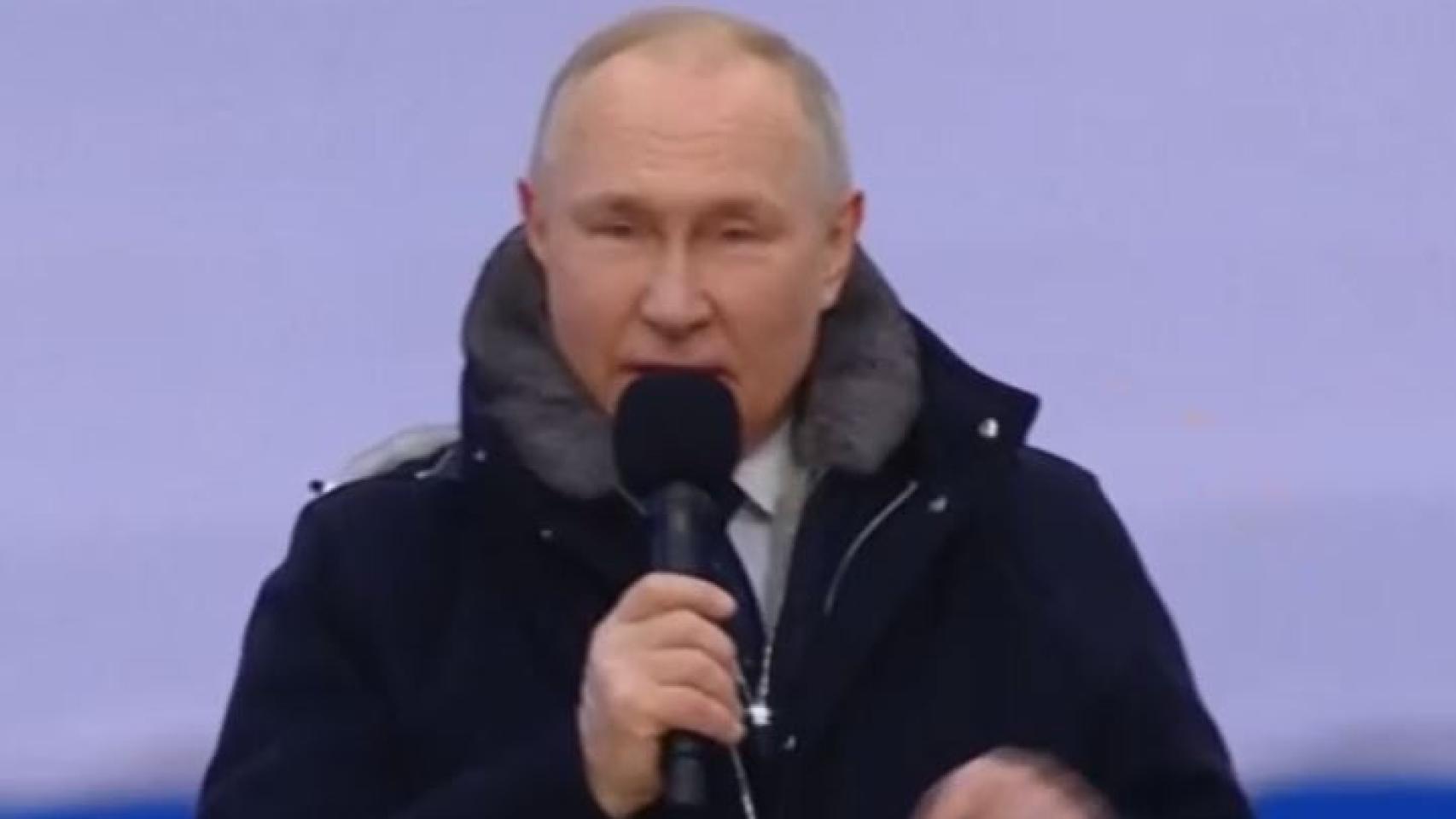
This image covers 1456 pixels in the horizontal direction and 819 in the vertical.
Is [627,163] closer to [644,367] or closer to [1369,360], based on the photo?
[644,367]

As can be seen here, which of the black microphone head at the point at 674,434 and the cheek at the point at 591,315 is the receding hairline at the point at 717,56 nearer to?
the cheek at the point at 591,315

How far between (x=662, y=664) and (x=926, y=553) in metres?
0.30

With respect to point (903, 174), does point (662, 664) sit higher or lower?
lower

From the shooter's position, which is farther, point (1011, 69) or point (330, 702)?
point (1011, 69)

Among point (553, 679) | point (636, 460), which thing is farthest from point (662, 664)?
point (553, 679)

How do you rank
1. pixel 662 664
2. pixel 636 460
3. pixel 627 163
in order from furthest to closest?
pixel 627 163 < pixel 636 460 < pixel 662 664

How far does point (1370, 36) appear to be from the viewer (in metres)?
2.12

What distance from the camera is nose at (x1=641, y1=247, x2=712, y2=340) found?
4.88 feet

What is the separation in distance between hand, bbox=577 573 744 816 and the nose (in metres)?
0.18

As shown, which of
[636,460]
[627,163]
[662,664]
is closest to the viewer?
[662,664]

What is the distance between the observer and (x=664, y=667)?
4.29 ft

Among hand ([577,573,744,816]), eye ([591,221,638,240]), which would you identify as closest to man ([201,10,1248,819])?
eye ([591,221,638,240])

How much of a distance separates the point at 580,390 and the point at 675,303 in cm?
9

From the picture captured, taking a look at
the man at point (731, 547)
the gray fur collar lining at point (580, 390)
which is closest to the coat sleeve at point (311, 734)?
the man at point (731, 547)
